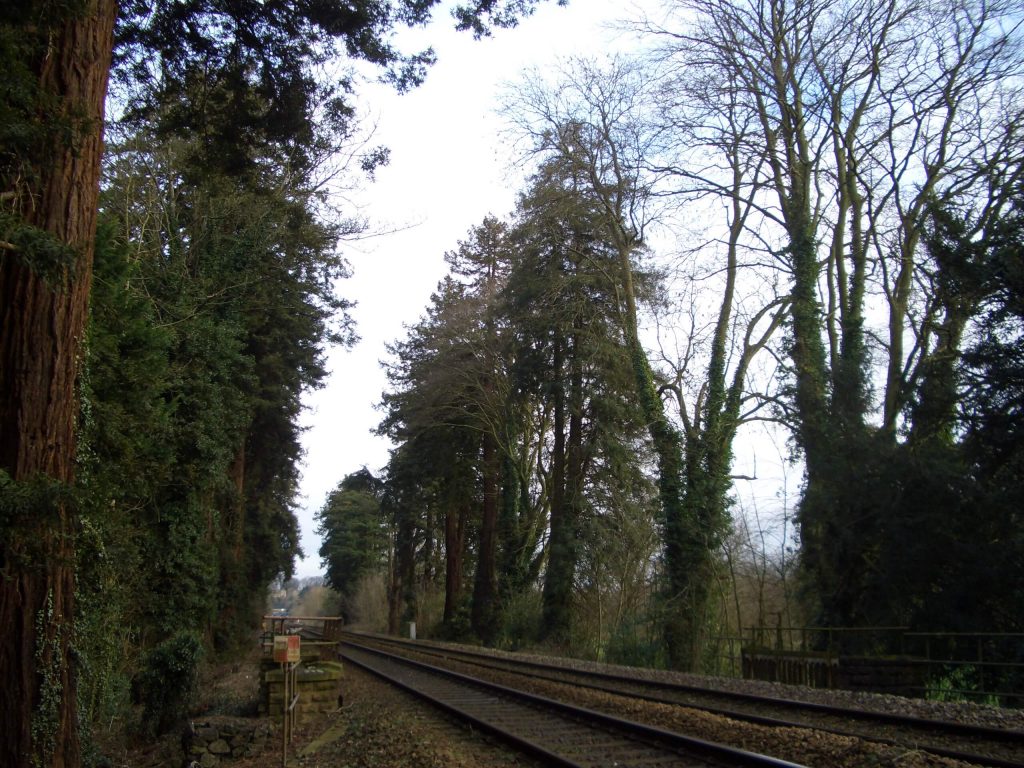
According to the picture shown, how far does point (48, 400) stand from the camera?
608 centimetres

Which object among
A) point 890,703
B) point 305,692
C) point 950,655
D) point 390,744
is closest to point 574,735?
point 390,744

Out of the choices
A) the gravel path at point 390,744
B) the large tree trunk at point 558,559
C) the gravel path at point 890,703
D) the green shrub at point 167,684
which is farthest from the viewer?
the large tree trunk at point 558,559

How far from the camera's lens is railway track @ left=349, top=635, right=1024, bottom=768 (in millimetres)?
6820

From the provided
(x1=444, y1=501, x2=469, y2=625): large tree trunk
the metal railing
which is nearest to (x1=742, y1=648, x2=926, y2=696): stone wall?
the metal railing

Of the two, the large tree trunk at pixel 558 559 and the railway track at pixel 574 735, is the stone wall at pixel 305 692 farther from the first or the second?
the large tree trunk at pixel 558 559

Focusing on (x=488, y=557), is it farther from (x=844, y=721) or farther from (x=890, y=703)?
(x=844, y=721)

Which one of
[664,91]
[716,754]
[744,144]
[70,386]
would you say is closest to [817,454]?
[744,144]

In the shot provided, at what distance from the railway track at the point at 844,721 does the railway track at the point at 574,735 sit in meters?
1.36

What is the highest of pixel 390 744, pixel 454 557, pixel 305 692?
pixel 454 557

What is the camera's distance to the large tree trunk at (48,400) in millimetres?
5645

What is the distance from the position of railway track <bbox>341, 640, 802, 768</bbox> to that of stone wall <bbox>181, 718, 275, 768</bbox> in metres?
2.50

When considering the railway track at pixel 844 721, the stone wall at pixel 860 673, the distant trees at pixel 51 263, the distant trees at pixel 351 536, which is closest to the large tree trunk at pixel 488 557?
the railway track at pixel 844 721

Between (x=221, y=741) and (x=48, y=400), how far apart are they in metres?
5.49

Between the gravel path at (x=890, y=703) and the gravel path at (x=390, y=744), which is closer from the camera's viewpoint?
the gravel path at (x=390, y=744)
